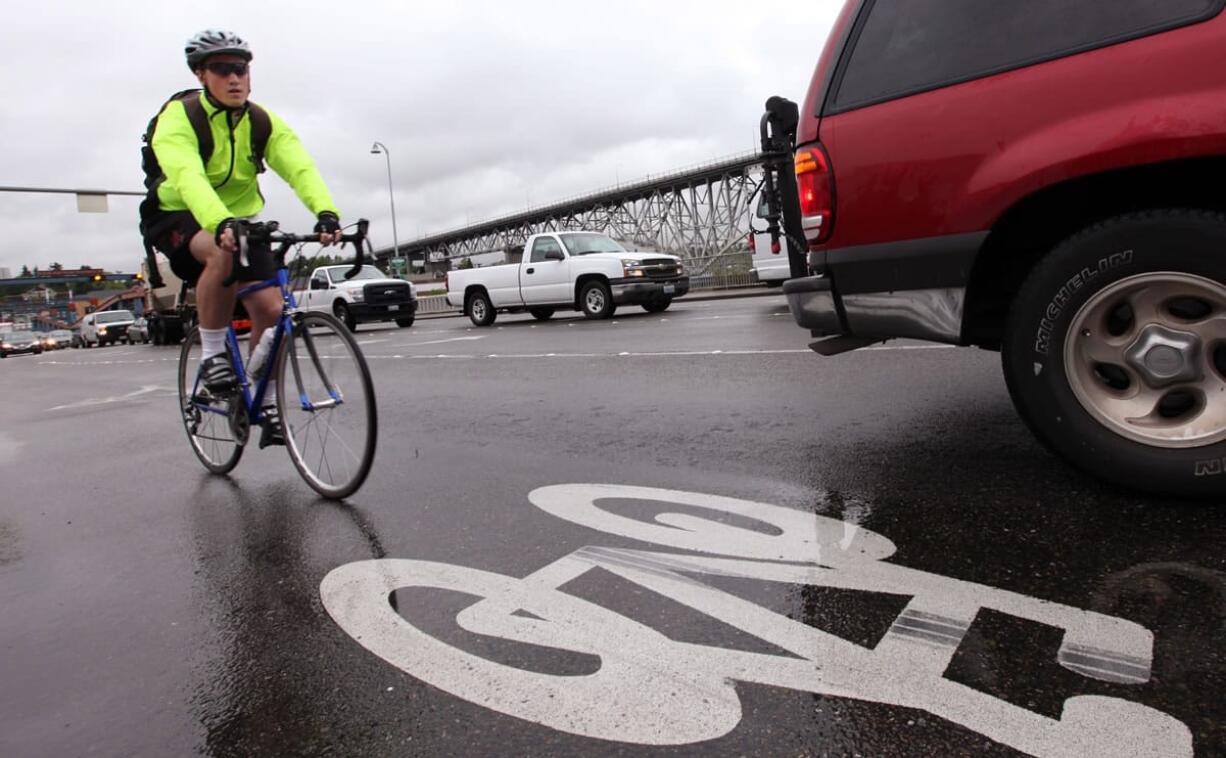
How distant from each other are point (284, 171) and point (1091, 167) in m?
3.37

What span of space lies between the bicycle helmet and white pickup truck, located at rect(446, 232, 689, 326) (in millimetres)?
12340

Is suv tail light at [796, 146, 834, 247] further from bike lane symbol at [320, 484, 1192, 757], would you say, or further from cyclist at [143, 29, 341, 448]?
cyclist at [143, 29, 341, 448]

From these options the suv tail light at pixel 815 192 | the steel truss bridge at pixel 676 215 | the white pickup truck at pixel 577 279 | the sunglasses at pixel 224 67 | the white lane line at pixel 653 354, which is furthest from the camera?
the steel truss bridge at pixel 676 215

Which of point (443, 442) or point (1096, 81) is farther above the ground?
point (1096, 81)

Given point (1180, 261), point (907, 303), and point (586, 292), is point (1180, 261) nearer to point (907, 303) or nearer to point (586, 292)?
point (907, 303)

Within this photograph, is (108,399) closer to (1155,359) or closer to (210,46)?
(210,46)

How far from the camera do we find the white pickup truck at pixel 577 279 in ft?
52.0

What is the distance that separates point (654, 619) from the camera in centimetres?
213

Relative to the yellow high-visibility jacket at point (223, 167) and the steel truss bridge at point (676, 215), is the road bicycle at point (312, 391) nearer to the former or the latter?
the yellow high-visibility jacket at point (223, 167)

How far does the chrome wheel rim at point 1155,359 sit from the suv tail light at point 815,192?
3.22 feet

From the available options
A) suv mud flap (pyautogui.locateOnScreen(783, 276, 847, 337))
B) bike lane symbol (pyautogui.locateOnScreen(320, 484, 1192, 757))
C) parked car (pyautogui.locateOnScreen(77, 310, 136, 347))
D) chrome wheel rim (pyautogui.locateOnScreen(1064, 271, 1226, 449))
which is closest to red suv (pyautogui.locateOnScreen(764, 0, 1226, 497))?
chrome wheel rim (pyautogui.locateOnScreen(1064, 271, 1226, 449))

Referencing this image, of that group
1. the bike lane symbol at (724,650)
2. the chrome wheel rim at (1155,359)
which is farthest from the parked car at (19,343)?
the chrome wheel rim at (1155,359)

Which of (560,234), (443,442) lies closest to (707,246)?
(560,234)

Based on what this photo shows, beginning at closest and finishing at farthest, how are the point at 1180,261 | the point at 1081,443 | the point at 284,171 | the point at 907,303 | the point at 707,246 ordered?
1. the point at 1180,261
2. the point at 1081,443
3. the point at 907,303
4. the point at 284,171
5. the point at 707,246
